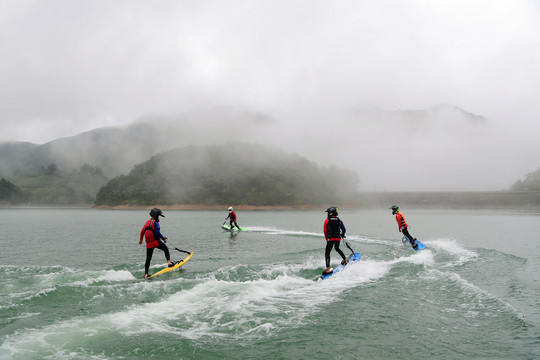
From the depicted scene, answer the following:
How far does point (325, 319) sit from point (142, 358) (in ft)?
15.2

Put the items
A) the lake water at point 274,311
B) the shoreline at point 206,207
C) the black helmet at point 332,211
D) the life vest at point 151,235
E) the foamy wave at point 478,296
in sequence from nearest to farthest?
the lake water at point 274,311, the foamy wave at point 478,296, the black helmet at point 332,211, the life vest at point 151,235, the shoreline at point 206,207

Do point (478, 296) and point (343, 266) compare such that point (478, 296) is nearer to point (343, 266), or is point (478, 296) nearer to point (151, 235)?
point (343, 266)

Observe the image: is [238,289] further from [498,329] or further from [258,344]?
[498,329]

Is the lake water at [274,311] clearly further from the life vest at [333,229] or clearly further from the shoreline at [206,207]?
the shoreline at [206,207]

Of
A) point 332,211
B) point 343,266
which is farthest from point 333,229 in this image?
point 343,266

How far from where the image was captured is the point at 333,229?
50.7 ft

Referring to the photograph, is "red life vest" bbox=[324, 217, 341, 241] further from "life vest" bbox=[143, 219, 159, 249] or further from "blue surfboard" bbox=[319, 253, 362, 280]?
"life vest" bbox=[143, 219, 159, 249]

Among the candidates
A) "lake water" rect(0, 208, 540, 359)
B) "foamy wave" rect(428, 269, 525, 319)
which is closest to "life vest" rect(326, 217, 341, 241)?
"lake water" rect(0, 208, 540, 359)

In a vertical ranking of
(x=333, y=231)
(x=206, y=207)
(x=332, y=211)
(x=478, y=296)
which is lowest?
(x=206, y=207)

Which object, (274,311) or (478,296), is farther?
(478,296)

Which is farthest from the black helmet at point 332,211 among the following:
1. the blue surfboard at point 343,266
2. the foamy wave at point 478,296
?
the foamy wave at point 478,296

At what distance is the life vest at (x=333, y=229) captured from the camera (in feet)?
50.4

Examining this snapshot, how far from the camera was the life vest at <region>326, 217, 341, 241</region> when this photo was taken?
50.4 ft

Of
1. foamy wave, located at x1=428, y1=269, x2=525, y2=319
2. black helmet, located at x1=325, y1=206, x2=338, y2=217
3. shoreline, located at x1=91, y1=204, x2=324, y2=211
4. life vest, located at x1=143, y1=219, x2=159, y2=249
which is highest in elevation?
black helmet, located at x1=325, y1=206, x2=338, y2=217
